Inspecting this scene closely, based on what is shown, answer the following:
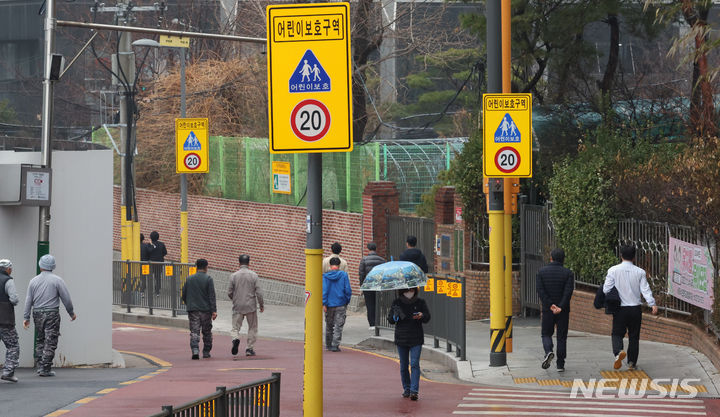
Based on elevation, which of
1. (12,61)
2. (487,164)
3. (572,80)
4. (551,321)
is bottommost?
(551,321)

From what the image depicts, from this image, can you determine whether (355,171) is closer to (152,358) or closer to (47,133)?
(152,358)

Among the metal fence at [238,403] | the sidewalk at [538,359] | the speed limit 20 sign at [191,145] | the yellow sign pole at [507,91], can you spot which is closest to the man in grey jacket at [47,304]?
the sidewalk at [538,359]

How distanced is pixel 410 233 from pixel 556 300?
36.9 ft

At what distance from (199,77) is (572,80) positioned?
17.5 meters

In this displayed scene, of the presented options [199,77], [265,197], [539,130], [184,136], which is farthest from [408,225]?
[199,77]

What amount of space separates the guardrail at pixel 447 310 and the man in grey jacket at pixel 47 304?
19.0ft

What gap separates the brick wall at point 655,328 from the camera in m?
Answer: 16.7

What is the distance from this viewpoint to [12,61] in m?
70.3

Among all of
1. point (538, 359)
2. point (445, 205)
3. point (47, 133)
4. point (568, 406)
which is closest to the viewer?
point (568, 406)

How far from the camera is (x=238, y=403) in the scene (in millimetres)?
8844

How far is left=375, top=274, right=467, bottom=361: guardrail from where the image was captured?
1802 centimetres

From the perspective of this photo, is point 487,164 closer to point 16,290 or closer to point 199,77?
point 16,290

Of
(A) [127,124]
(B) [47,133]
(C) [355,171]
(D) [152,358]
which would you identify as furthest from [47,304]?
(A) [127,124]

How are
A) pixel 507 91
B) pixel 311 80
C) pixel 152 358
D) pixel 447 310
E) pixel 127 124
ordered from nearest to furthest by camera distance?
1. pixel 311 80
2. pixel 507 91
3. pixel 447 310
4. pixel 152 358
5. pixel 127 124
